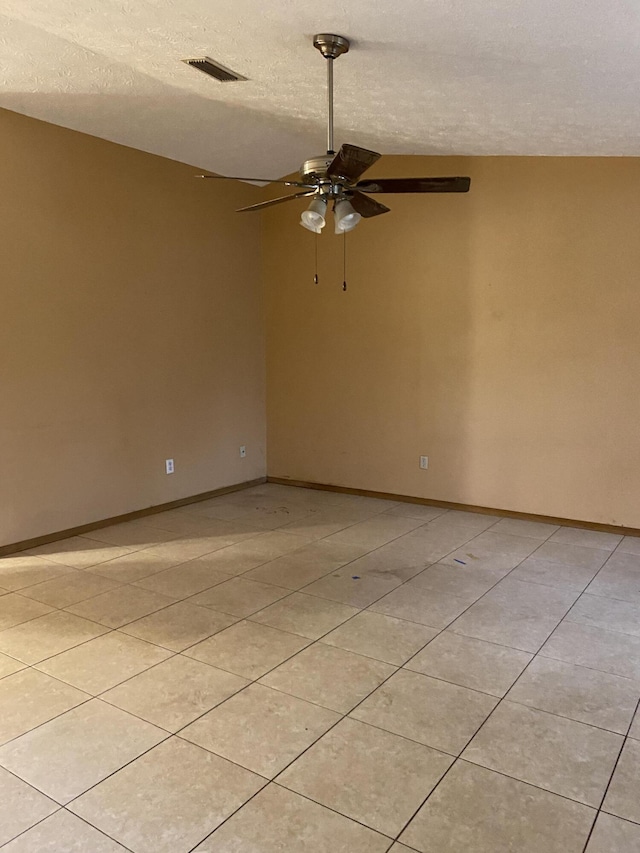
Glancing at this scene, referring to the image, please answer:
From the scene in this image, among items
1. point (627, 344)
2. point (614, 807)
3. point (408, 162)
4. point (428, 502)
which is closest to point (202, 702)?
point (614, 807)

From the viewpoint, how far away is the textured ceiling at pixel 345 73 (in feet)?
7.78

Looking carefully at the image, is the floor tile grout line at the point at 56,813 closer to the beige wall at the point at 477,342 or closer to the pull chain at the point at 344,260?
the beige wall at the point at 477,342

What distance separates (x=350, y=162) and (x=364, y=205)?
1.58ft

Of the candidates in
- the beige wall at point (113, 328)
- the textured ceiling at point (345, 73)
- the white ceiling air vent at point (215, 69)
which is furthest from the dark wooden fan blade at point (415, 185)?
the beige wall at point (113, 328)

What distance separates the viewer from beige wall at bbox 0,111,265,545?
3.88 m

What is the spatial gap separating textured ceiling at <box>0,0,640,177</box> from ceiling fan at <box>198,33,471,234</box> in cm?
10

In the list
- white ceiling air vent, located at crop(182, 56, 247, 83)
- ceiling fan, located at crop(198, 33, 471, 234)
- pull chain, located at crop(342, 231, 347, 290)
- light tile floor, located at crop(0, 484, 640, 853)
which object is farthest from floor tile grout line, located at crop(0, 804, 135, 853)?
pull chain, located at crop(342, 231, 347, 290)

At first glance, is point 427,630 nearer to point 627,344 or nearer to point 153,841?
point 153,841

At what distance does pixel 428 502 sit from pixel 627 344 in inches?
73.8

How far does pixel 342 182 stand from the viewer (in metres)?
2.71

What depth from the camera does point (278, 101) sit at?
3.59m

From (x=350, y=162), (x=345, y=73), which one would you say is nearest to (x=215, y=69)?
(x=345, y=73)

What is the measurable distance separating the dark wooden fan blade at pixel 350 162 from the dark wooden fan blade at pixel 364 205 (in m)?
0.20

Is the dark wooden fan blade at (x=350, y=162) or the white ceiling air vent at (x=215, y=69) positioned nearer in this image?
the dark wooden fan blade at (x=350, y=162)
